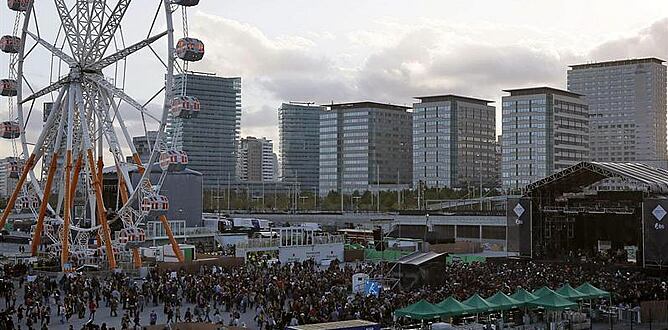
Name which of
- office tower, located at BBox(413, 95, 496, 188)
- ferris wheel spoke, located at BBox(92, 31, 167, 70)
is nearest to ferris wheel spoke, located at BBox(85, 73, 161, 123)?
ferris wheel spoke, located at BBox(92, 31, 167, 70)

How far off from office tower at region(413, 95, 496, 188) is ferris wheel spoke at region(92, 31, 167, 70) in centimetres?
11476

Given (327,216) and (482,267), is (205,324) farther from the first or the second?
(327,216)

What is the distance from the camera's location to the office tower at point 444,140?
156 meters

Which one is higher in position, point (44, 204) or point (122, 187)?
point (122, 187)

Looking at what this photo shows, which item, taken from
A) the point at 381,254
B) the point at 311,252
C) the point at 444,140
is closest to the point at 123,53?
the point at 311,252

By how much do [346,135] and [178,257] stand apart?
123624mm

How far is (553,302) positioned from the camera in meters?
27.6

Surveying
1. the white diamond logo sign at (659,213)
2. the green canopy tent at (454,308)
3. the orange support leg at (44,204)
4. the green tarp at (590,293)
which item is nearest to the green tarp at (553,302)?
the green tarp at (590,293)

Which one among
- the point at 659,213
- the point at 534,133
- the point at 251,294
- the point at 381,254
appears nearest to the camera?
the point at 251,294

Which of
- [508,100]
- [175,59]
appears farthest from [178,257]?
[508,100]

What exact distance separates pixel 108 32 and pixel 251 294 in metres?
17.9

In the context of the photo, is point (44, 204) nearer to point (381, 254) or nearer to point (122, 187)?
point (122, 187)

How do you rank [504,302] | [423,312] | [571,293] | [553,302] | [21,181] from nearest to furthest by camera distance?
[423,312]
[504,302]
[553,302]
[571,293]
[21,181]

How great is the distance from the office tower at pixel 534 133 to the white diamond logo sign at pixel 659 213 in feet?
318
